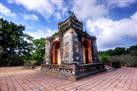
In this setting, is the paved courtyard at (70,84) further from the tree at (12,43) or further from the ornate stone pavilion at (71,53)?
the tree at (12,43)

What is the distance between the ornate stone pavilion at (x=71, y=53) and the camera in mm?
7965

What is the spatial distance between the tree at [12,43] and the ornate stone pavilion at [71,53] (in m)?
11.9

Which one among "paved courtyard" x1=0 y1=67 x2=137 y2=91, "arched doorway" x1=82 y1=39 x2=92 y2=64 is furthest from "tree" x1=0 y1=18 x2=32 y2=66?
"paved courtyard" x1=0 y1=67 x2=137 y2=91

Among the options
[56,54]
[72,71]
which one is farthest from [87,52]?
[72,71]

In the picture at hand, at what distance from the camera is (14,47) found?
24562 millimetres

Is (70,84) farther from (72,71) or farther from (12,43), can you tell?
(12,43)

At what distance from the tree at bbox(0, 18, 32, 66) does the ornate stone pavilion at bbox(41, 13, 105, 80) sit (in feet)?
39.1

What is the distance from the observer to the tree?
22.8 m

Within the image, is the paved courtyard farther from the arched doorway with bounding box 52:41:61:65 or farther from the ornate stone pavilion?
the arched doorway with bounding box 52:41:61:65

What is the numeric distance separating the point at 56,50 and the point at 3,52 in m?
13.6

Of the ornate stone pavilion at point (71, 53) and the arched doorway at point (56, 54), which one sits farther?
the arched doorway at point (56, 54)

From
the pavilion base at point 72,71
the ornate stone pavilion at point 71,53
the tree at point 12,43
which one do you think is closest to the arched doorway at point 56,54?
the ornate stone pavilion at point 71,53

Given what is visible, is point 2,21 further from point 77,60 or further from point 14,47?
point 77,60

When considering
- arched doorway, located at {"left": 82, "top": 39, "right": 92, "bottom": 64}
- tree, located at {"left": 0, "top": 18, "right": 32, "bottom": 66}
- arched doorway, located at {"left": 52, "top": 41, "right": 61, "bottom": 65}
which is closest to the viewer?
arched doorway, located at {"left": 82, "top": 39, "right": 92, "bottom": 64}
